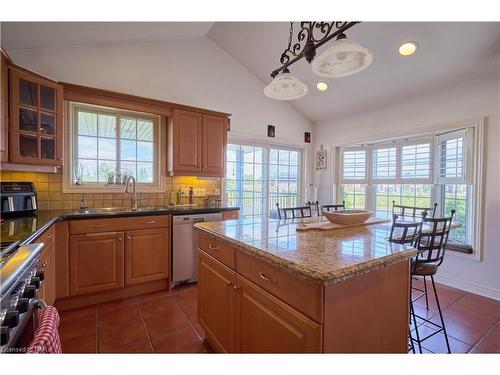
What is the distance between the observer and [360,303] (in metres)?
1.02

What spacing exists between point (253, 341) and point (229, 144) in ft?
9.58

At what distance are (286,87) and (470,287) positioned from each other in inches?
117

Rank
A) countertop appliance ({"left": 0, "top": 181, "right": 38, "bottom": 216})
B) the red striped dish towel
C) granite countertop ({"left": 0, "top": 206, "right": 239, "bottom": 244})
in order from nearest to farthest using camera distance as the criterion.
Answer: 1. the red striped dish towel
2. granite countertop ({"left": 0, "top": 206, "right": 239, "bottom": 244})
3. countertop appliance ({"left": 0, "top": 181, "right": 38, "bottom": 216})

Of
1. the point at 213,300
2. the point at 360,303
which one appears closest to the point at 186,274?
the point at 213,300

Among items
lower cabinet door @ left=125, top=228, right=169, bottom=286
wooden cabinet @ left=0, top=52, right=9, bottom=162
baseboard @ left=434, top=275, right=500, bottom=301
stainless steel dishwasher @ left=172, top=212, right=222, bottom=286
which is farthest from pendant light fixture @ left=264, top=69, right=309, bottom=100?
baseboard @ left=434, top=275, right=500, bottom=301

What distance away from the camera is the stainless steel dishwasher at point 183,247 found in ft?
9.00

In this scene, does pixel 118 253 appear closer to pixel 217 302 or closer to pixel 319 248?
pixel 217 302

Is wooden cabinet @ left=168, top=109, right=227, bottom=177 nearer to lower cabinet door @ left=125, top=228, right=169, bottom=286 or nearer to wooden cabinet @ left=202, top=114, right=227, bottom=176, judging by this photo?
wooden cabinet @ left=202, top=114, right=227, bottom=176

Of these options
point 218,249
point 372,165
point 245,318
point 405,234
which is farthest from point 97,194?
point 372,165

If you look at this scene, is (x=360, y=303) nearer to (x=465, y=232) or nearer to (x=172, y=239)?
(x=172, y=239)

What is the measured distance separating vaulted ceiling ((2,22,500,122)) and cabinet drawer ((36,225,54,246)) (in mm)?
1693

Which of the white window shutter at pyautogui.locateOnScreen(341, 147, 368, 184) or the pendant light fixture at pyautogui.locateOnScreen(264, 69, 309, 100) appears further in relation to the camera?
the white window shutter at pyautogui.locateOnScreen(341, 147, 368, 184)

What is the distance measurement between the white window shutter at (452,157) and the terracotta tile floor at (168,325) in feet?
4.22

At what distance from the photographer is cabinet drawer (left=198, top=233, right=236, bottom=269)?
1.40m
